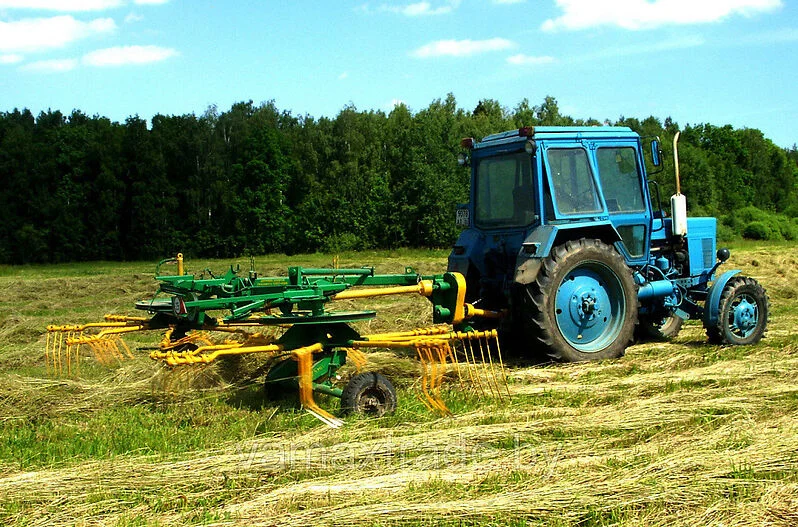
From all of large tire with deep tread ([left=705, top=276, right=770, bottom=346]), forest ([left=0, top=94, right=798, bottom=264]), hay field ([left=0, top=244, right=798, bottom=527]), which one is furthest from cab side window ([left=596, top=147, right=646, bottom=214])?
forest ([left=0, top=94, right=798, bottom=264])

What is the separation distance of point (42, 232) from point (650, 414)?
36258 millimetres

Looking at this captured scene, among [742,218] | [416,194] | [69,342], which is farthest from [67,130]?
[69,342]

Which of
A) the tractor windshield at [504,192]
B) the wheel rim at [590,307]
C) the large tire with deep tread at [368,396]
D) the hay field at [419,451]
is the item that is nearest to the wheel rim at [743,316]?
the hay field at [419,451]

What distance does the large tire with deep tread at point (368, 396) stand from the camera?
5.53 meters

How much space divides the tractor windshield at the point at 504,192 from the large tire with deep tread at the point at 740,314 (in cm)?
219

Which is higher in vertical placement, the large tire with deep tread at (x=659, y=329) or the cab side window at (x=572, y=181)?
the cab side window at (x=572, y=181)

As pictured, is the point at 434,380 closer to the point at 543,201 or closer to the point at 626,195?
the point at 543,201

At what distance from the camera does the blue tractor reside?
293 inches

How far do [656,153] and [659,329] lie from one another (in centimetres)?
222

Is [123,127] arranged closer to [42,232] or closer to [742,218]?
[42,232]

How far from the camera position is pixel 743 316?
8.19 m

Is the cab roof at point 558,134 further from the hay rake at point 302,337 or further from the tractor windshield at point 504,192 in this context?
the hay rake at point 302,337

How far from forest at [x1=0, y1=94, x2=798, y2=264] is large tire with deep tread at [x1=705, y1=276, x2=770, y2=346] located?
87.2 feet

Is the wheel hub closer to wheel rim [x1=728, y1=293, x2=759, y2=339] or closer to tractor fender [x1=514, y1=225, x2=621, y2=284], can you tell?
wheel rim [x1=728, y1=293, x2=759, y2=339]
